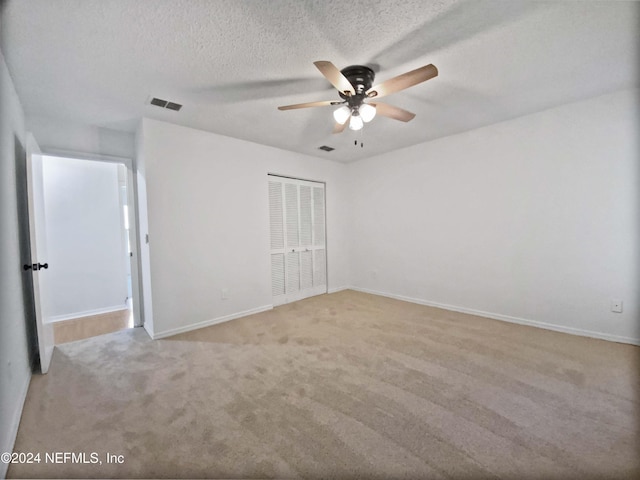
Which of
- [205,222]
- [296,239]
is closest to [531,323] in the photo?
[296,239]

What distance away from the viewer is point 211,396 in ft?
6.23

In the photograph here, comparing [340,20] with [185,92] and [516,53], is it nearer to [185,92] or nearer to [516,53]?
[516,53]

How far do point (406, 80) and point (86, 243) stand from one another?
16.2ft

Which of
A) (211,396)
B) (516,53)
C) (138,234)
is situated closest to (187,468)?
(211,396)

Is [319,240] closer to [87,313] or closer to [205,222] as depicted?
[205,222]

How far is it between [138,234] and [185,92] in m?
1.90

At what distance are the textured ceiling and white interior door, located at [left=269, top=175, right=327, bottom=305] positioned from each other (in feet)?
5.01

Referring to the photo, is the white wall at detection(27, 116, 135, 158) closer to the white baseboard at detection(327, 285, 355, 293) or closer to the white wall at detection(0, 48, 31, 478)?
the white wall at detection(0, 48, 31, 478)

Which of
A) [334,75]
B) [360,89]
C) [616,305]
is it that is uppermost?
[360,89]

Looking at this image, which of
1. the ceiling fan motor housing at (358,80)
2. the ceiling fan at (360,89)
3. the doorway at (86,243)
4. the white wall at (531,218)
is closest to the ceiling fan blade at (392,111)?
the ceiling fan at (360,89)

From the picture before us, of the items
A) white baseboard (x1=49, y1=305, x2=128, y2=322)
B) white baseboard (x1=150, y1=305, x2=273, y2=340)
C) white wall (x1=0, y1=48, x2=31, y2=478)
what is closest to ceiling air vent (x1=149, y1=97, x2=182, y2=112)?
white wall (x1=0, y1=48, x2=31, y2=478)

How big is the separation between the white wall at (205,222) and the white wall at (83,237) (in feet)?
5.77

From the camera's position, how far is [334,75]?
5.76 feet

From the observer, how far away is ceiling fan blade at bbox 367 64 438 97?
1.65m
